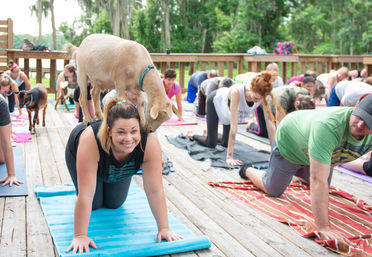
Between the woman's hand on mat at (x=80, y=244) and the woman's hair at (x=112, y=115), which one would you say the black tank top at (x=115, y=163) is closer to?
the woman's hair at (x=112, y=115)

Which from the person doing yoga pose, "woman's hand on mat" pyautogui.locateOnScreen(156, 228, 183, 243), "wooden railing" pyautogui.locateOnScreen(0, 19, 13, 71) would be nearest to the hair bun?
the person doing yoga pose

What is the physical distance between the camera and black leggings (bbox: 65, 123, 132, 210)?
2.87 metres

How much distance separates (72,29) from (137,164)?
39.9m

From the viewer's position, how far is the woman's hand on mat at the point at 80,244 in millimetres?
2396

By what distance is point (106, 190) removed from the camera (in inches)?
122

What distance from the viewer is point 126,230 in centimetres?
281

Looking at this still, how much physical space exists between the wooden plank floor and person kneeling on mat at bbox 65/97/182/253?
0.94ft

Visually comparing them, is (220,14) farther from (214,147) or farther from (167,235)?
(167,235)

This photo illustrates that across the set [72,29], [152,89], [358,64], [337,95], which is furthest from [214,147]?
[72,29]

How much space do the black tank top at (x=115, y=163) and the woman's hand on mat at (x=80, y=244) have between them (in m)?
0.45

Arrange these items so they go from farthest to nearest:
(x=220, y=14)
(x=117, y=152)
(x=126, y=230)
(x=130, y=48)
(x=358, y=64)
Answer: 1. (x=220, y=14)
2. (x=358, y=64)
3. (x=130, y=48)
4. (x=126, y=230)
5. (x=117, y=152)

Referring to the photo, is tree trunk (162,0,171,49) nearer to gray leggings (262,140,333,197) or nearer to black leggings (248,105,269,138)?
black leggings (248,105,269,138)

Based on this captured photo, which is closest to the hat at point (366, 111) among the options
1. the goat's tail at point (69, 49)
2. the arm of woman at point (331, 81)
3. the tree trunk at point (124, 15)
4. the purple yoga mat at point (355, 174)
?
the purple yoga mat at point (355, 174)

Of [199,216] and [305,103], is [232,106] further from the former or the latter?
[199,216]
